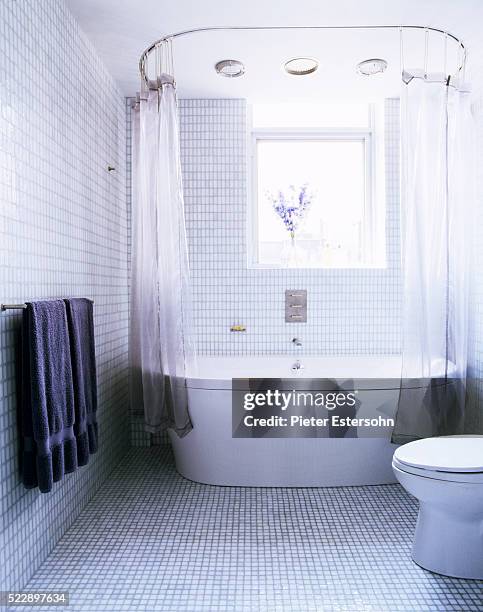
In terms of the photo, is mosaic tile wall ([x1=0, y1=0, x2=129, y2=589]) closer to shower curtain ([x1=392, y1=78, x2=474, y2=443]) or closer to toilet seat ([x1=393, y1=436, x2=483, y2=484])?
toilet seat ([x1=393, y1=436, x2=483, y2=484])

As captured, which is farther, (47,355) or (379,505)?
(379,505)

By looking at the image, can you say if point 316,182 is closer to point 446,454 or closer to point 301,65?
point 301,65

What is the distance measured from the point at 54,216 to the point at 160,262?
597mm

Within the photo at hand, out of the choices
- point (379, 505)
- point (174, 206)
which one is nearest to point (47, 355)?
point (174, 206)

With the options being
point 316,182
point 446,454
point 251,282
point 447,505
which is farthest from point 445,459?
point 316,182

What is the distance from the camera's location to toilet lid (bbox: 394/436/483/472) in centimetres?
205

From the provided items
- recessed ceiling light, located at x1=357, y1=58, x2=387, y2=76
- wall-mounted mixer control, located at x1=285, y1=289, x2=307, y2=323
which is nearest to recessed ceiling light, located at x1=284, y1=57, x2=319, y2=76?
recessed ceiling light, located at x1=357, y1=58, x2=387, y2=76

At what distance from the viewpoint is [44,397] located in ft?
6.54

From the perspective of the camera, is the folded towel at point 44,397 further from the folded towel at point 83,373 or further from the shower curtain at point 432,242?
the shower curtain at point 432,242

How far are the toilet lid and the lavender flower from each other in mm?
1901

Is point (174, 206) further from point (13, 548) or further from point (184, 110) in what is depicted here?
point (13, 548)

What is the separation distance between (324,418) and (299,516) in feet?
1.70

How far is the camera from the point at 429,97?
2.67m

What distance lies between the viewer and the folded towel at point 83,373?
2.33 meters
